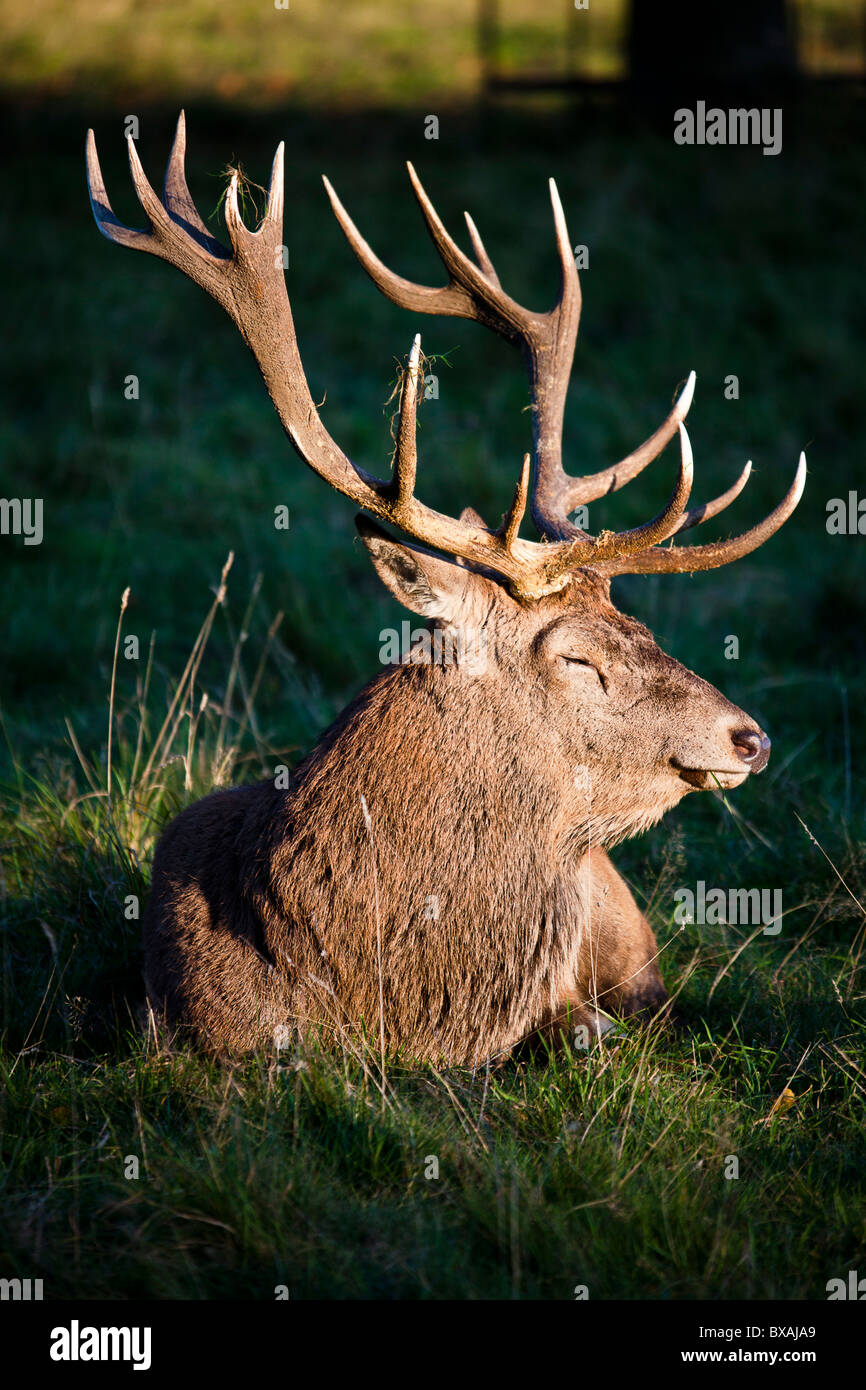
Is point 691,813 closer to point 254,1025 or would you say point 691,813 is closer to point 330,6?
point 254,1025

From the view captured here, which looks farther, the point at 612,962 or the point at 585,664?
the point at 612,962

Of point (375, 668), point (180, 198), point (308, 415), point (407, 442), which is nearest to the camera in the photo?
point (407, 442)

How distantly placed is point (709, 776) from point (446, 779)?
A: 708 millimetres

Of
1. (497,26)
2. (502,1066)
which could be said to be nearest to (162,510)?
(502,1066)

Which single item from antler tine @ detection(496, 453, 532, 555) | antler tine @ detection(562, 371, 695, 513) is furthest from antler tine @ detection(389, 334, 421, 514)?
antler tine @ detection(562, 371, 695, 513)

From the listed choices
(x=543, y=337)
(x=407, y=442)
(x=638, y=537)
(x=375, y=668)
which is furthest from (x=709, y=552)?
(x=375, y=668)

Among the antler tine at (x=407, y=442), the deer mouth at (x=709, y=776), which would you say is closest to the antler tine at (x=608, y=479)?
the antler tine at (x=407, y=442)

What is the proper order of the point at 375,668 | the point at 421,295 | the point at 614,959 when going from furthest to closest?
the point at 375,668 → the point at 421,295 → the point at 614,959

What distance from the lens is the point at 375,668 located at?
6.27 m

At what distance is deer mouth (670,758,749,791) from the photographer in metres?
3.52

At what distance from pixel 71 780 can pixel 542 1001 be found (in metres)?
1.99

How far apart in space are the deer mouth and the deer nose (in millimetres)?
29

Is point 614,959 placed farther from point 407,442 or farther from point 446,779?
point 407,442

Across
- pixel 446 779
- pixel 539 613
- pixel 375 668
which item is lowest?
pixel 446 779
